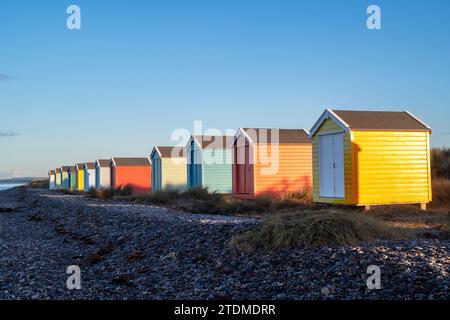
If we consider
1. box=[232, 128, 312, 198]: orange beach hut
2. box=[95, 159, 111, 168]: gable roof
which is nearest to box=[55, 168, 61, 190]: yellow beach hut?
box=[95, 159, 111, 168]: gable roof

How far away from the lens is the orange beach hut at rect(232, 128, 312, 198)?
22016mm

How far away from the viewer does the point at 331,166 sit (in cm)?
1647

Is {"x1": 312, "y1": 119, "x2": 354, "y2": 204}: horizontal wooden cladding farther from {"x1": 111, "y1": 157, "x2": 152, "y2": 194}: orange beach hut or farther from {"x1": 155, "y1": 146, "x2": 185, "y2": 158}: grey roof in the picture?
{"x1": 111, "y1": 157, "x2": 152, "y2": 194}: orange beach hut

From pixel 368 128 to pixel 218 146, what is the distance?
1229cm

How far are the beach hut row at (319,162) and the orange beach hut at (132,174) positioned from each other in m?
0.07

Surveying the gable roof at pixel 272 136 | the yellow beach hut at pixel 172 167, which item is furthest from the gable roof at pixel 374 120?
the yellow beach hut at pixel 172 167

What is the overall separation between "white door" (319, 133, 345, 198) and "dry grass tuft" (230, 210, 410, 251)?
6623 millimetres

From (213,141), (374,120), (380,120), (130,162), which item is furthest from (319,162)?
(130,162)

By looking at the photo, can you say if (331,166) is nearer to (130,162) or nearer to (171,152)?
(171,152)

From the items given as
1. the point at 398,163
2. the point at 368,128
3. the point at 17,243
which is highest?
the point at 368,128
